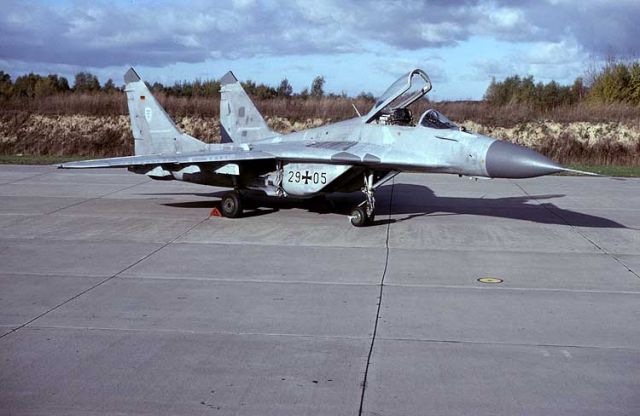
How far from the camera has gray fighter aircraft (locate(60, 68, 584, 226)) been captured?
39.9 ft

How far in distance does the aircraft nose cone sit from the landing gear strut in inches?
99.0

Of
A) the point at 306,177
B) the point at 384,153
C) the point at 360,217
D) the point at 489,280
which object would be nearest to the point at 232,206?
the point at 306,177

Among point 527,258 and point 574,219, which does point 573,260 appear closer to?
point 527,258

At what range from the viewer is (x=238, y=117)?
17250 mm

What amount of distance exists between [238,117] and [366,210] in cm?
510

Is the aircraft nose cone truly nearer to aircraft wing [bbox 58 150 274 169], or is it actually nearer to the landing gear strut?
the landing gear strut

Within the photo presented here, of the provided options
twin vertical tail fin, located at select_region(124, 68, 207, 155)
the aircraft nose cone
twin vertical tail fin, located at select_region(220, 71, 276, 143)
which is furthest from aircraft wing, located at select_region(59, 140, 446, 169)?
twin vertical tail fin, located at select_region(220, 71, 276, 143)

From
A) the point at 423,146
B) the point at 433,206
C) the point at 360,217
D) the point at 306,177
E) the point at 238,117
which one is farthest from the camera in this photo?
the point at 238,117

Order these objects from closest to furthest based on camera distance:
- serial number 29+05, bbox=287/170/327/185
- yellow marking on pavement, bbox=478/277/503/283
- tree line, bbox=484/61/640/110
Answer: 1. yellow marking on pavement, bbox=478/277/503/283
2. serial number 29+05, bbox=287/170/327/185
3. tree line, bbox=484/61/640/110

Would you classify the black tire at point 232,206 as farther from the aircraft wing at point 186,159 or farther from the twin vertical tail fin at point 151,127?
the twin vertical tail fin at point 151,127

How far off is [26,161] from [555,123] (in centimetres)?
2512

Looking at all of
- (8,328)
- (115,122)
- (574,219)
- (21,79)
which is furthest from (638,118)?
(21,79)

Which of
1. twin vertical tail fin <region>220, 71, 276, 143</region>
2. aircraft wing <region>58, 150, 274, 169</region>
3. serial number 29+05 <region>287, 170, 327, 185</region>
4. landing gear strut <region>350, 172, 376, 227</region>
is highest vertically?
twin vertical tail fin <region>220, 71, 276, 143</region>

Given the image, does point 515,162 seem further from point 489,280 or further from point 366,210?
point 366,210
